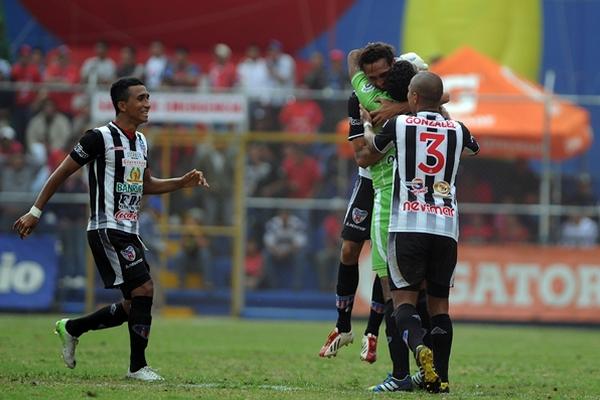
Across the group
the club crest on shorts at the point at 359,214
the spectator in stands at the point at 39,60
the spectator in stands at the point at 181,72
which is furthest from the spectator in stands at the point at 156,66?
the club crest on shorts at the point at 359,214

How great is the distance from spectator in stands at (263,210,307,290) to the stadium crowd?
0.02m

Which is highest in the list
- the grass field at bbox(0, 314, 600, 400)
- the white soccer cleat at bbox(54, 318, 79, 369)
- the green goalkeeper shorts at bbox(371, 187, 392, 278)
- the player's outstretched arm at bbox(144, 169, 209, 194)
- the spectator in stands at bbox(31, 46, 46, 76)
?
the spectator in stands at bbox(31, 46, 46, 76)

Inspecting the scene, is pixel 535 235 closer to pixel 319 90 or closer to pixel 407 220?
pixel 319 90

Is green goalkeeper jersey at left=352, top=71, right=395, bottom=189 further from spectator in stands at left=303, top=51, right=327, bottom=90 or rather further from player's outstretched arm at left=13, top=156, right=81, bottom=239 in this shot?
spectator in stands at left=303, top=51, right=327, bottom=90

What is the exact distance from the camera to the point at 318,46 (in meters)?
23.2

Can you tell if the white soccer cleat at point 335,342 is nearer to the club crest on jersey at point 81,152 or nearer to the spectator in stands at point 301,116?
the club crest on jersey at point 81,152

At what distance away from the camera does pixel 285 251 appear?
19.8 meters

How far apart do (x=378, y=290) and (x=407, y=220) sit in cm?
158

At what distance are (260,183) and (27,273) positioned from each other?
373 cm

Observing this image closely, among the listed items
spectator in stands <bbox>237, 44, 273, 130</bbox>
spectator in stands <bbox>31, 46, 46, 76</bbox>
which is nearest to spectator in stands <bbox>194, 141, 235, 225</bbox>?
spectator in stands <bbox>237, 44, 273, 130</bbox>

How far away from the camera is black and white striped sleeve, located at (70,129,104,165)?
383 inches

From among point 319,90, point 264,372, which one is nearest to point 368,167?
point 264,372

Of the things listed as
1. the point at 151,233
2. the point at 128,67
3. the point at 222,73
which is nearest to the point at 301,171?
the point at 151,233

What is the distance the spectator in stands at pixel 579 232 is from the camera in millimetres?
19578
